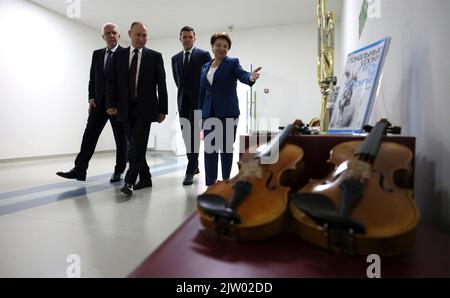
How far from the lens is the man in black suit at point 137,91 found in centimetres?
207

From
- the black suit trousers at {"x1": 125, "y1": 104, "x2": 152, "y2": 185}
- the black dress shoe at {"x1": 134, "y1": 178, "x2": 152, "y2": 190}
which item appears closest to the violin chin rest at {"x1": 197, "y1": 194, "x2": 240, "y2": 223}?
the black suit trousers at {"x1": 125, "y1": 104, "x2": 152, "y2": 185}

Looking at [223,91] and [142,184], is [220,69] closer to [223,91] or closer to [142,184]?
[223,91]

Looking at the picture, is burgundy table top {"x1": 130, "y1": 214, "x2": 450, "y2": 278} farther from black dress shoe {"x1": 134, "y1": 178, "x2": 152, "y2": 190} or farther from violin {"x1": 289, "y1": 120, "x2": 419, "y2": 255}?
black dress shoe {"x1": 134, "y1": 178, "x2": 152, "y2": 190}

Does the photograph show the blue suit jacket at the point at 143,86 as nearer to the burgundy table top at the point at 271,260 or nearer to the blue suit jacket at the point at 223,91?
the blue suit jacket at the point at 223,91

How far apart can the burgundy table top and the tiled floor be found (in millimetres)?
537

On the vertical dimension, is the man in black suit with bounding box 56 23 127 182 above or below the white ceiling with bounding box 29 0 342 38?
below

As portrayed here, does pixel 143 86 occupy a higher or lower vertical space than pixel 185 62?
lower

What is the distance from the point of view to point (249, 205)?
58cm

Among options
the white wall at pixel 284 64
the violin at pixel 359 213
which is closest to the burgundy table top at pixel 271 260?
the violin at pixel 359 213

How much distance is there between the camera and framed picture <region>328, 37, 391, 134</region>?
39.8 inches

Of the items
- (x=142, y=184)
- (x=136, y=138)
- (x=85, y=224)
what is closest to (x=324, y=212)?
(x=85, y=224)

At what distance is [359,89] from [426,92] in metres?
0.23

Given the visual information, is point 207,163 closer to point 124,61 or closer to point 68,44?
point 124,61
